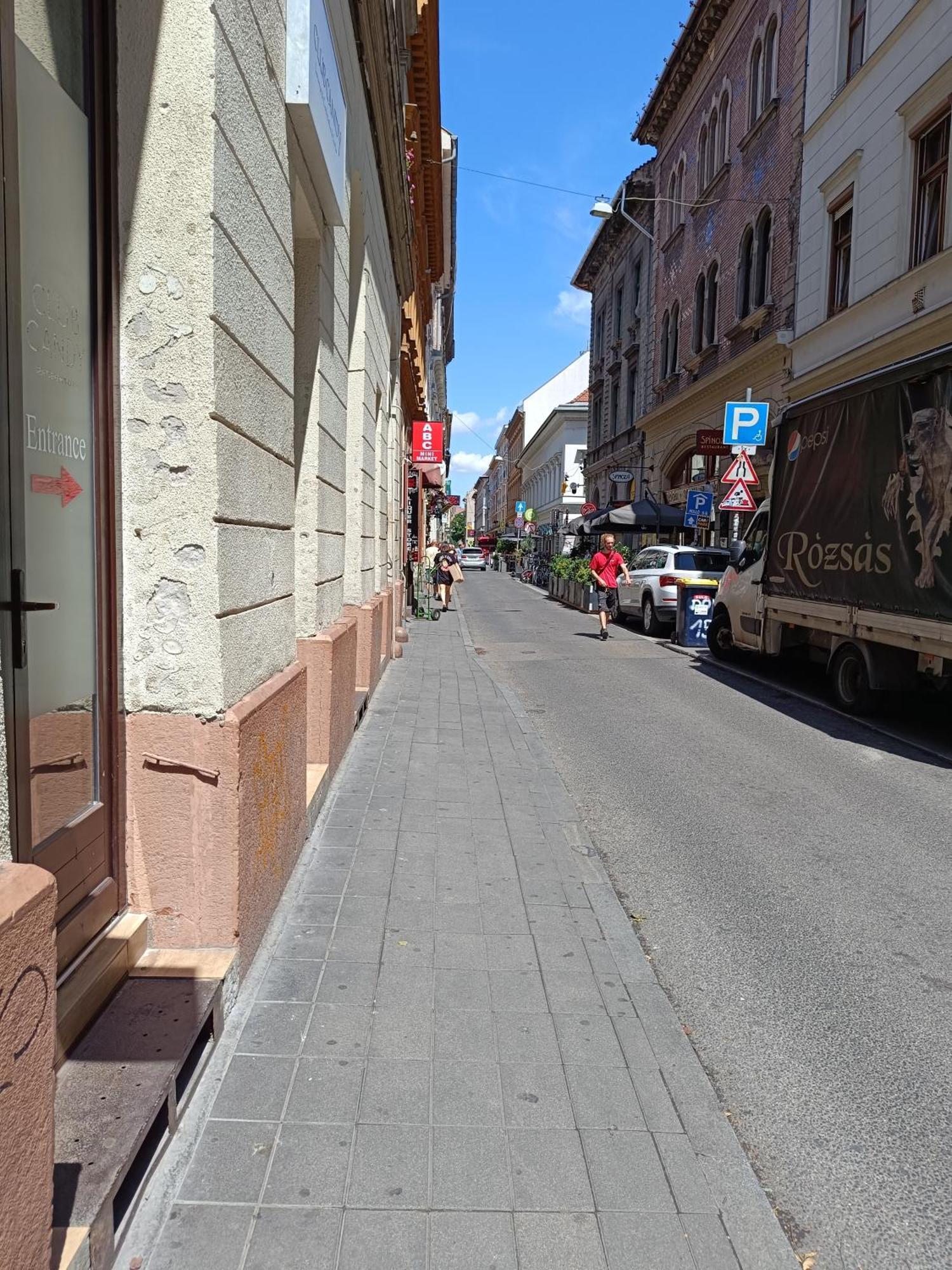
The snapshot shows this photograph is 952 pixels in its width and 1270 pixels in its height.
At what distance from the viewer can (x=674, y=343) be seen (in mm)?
29359

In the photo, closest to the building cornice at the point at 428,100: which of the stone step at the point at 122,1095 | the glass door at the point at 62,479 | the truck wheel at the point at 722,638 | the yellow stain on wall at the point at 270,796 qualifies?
the truck wheel at the point at 722,638

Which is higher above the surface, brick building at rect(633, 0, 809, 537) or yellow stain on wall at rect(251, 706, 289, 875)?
brick building at rect(633, 0, 809, 537)

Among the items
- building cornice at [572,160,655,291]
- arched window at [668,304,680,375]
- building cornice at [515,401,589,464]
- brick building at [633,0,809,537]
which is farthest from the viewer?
building cornice at [515,401,589,464]

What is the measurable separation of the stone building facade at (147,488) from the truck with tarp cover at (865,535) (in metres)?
5.97

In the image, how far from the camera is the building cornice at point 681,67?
80.1ft

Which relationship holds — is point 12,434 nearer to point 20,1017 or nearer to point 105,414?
point 105,414

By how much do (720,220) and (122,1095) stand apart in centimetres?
2651

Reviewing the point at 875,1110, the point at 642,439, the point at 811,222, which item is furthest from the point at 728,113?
the point at 875,1110

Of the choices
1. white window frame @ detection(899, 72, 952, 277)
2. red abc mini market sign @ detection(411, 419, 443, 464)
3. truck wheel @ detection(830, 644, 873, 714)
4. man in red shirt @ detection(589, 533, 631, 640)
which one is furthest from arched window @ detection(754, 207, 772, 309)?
truck wheel @ detection(830, 644, 873, 714)

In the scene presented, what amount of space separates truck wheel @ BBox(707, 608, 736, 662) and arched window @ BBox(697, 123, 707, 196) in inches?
687

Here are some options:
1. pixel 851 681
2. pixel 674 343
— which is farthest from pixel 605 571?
pixel 674 343

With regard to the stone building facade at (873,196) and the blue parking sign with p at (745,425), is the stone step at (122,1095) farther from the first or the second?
the blue parking sign with p at (745,425)

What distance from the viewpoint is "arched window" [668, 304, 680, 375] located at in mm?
28812

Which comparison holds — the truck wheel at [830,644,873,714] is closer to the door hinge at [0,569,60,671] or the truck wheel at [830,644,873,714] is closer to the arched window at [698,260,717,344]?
the door hinge at [0,569,60,671]
